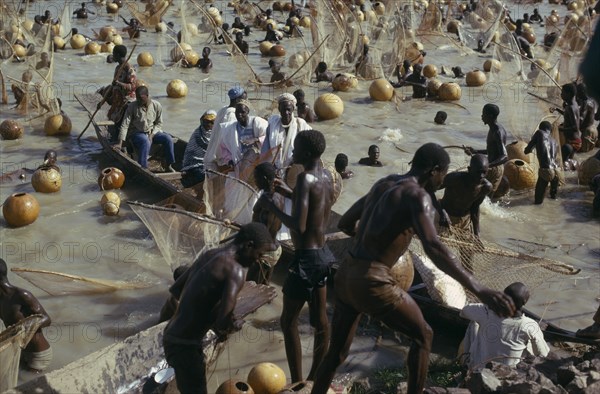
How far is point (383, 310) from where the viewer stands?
16.9 ft

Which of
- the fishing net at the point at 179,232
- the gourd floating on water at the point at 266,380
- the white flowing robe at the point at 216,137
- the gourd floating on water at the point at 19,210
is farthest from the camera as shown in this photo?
the gourd floating on water at the point at 19,210

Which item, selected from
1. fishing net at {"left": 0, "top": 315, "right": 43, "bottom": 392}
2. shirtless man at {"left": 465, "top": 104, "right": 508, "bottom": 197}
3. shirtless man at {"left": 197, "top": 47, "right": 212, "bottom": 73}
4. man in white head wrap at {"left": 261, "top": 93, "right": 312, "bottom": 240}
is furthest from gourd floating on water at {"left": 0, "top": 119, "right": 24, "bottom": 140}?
fishing net at {"left": 0, "top": 315, "right": 43, "bottom": 392}

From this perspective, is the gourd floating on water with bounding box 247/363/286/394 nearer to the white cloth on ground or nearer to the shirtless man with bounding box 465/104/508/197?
the white cloth on ground

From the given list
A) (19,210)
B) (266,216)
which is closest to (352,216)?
(266,216)

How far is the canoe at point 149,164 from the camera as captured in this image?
1024 centimetres

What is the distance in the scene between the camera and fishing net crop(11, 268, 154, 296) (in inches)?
316

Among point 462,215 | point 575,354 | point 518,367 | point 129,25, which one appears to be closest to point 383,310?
point 518,367

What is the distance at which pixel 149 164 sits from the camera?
1190 centimetres

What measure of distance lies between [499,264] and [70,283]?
4096mm

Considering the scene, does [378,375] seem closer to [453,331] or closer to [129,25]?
[453,331]

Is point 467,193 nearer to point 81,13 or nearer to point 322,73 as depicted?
point 322,73

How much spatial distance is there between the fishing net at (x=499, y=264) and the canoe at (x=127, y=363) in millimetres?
2086

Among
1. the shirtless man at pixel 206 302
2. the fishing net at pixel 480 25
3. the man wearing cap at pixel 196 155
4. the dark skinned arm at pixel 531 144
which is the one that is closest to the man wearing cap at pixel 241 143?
the man wearing cap at pixel 196 155

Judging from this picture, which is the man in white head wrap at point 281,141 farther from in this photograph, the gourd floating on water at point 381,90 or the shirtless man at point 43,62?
the shirtless man at point 43,62
